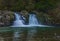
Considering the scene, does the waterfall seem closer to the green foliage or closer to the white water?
the white water

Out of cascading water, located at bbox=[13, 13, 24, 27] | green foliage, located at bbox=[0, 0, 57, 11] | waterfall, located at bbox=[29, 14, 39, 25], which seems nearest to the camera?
cascading water, located at bbox=[13, 13, 24, 27]

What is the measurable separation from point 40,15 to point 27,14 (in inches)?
58.6

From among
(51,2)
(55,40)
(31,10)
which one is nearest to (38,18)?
(31,10)

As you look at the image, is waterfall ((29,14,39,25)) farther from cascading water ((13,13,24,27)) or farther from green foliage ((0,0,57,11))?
green foliage ((0,0,57,11))

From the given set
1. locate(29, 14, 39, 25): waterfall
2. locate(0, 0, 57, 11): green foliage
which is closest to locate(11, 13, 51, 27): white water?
locate(29, 14, 39, 25): waterfall

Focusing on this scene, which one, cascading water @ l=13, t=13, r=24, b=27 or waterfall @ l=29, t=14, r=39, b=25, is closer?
cascading water @ l=13, t=13, r=24, b=27

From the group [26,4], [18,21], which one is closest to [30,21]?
[18,21]

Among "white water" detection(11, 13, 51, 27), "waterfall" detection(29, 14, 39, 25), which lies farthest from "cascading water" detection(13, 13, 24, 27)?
"waterfall" detection(29, 14, 39, 25)

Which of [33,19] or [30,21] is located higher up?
[33,19]

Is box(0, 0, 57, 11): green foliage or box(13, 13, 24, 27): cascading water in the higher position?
box(0, 0, 57, 11): green foliage

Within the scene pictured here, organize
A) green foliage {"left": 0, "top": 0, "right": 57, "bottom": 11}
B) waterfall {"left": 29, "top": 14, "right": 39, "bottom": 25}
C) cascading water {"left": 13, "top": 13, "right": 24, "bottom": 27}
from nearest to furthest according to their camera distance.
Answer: cascading water {"left": 13, "top": 13, "right": 24, "bottom": 27}, waterfall {"left": 29, "top": 14, "right": 39, "bottom": 25}, green foliage {"left": 0, "top": 0, "right": 57, "bottom": 11}

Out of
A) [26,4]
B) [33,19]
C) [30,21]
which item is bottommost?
[30,21]

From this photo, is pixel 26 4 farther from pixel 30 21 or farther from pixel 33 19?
pixel 30 21

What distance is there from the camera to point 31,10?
2969cm
